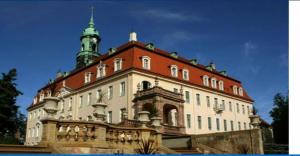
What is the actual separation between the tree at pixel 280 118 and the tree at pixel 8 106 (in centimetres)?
1780

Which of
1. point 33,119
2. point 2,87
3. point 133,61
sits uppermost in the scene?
point 133,61

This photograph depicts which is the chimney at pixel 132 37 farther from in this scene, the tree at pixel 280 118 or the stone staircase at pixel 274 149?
the stone staircase at pixel 274 149

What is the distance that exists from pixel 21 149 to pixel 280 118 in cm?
1660

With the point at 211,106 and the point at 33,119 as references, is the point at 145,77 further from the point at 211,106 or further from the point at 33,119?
the point at 33,119

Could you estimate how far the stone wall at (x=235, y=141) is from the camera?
1106 cm

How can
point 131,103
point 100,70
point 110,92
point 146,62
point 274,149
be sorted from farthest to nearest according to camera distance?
point 100,70
point 110,92
point 146,62
point 131,103
point 274,149

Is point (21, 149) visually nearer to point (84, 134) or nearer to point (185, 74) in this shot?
point (84, 134)

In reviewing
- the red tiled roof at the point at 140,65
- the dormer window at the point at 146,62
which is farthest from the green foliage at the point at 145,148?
the dormer window at the point at 146,62

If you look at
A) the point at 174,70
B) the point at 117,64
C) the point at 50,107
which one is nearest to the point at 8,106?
the point at 117,64

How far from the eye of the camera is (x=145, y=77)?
22359mm

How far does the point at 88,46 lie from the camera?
3194 centimetres
